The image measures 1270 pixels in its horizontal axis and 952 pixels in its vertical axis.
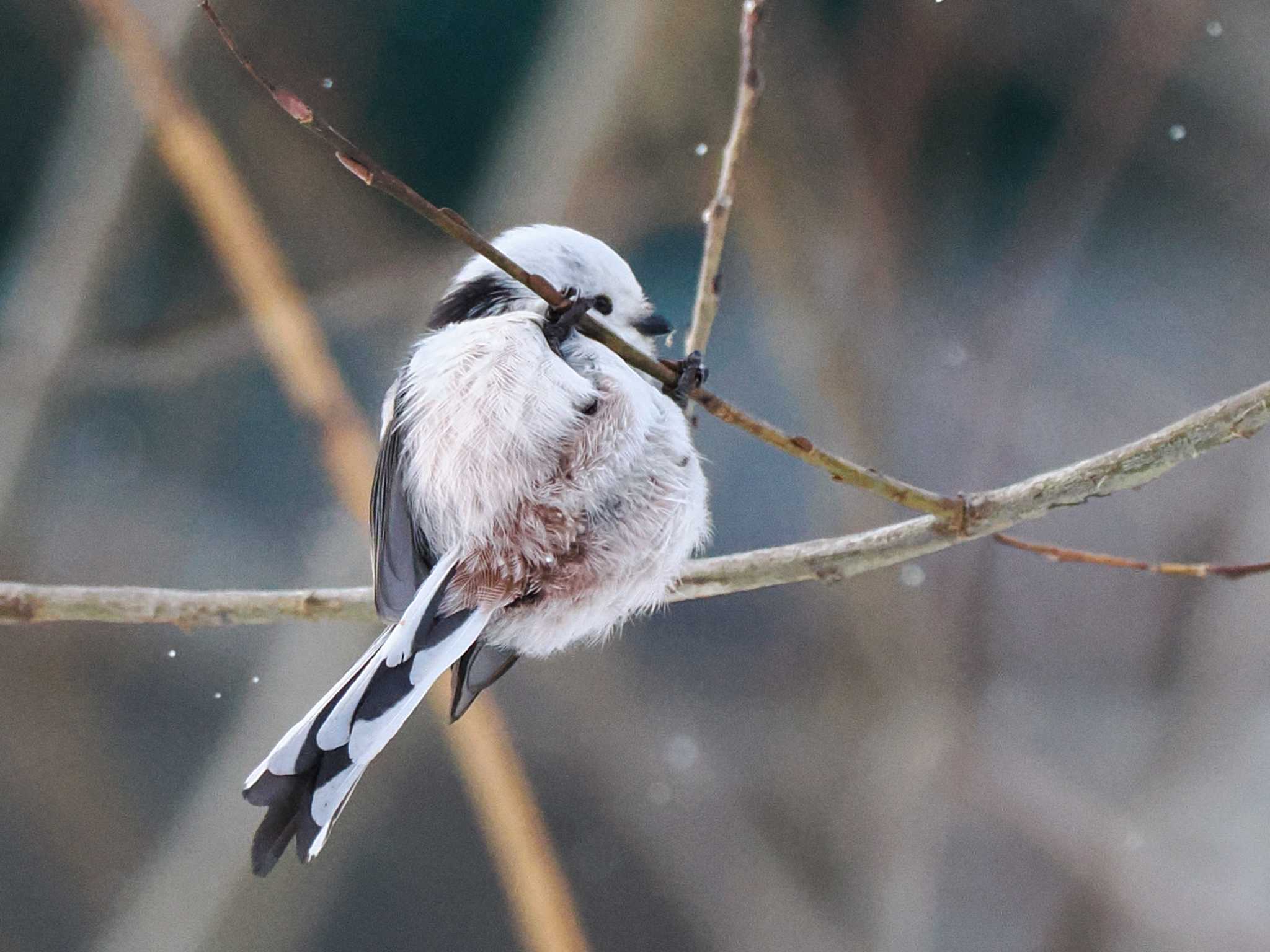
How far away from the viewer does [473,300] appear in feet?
3.35

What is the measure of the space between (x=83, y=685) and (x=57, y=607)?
0.64 metres

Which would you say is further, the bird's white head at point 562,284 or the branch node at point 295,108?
the bird's white head at point 562,284

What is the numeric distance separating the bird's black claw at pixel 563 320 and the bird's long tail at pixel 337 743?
24 centimetres

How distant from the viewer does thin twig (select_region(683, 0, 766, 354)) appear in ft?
3.43

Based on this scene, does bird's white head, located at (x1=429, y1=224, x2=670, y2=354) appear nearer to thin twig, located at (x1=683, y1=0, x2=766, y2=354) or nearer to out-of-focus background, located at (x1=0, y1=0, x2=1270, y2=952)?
thin twig, located at (x1=683, y1=0, x2=766, y2=354)

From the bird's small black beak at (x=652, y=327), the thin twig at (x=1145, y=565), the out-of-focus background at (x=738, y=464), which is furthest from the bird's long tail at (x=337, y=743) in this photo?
the out-of-focus background at (x=738, y=464)

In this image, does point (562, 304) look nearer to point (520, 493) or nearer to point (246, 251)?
point (520, 493)

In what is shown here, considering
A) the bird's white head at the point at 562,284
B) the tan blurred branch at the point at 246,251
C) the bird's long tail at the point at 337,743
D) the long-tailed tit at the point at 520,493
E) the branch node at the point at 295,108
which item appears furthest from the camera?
the tan blurred branch at the point at 246,251

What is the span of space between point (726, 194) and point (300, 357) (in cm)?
68

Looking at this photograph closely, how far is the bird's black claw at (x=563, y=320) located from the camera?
0.83m

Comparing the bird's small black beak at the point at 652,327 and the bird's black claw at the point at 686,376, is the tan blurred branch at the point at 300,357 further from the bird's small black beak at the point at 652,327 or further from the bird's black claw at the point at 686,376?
the bird's black claw at the point at 686,376

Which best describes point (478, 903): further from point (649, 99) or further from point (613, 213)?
point (649, 99)

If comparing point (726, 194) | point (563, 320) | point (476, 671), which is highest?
point (726, 194)

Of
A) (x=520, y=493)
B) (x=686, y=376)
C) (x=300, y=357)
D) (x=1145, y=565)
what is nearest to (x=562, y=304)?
(x=686, y=376)
